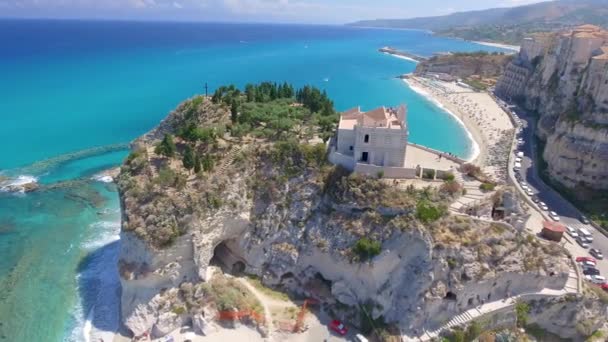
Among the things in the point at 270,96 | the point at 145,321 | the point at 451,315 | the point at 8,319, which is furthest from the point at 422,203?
the point at 8,319

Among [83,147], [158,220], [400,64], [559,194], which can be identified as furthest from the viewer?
[400,64]

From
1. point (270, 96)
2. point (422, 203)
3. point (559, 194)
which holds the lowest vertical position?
point (559, 194)

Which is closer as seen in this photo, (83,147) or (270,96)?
(270,96)

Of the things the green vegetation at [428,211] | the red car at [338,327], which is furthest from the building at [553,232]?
the red car at [338,327]

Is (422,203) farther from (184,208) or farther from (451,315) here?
(184,208)

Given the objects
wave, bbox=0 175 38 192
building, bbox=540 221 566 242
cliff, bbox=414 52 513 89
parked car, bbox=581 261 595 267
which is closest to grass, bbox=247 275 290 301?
building, bbox=540 221 566 242

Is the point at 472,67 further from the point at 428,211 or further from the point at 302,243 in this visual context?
the point at 302,243

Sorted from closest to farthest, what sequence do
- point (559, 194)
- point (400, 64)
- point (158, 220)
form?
point (158, 220) → point (559, 194) → point (400, 64)

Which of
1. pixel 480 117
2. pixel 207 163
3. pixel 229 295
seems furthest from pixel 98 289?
pixel 480 117
